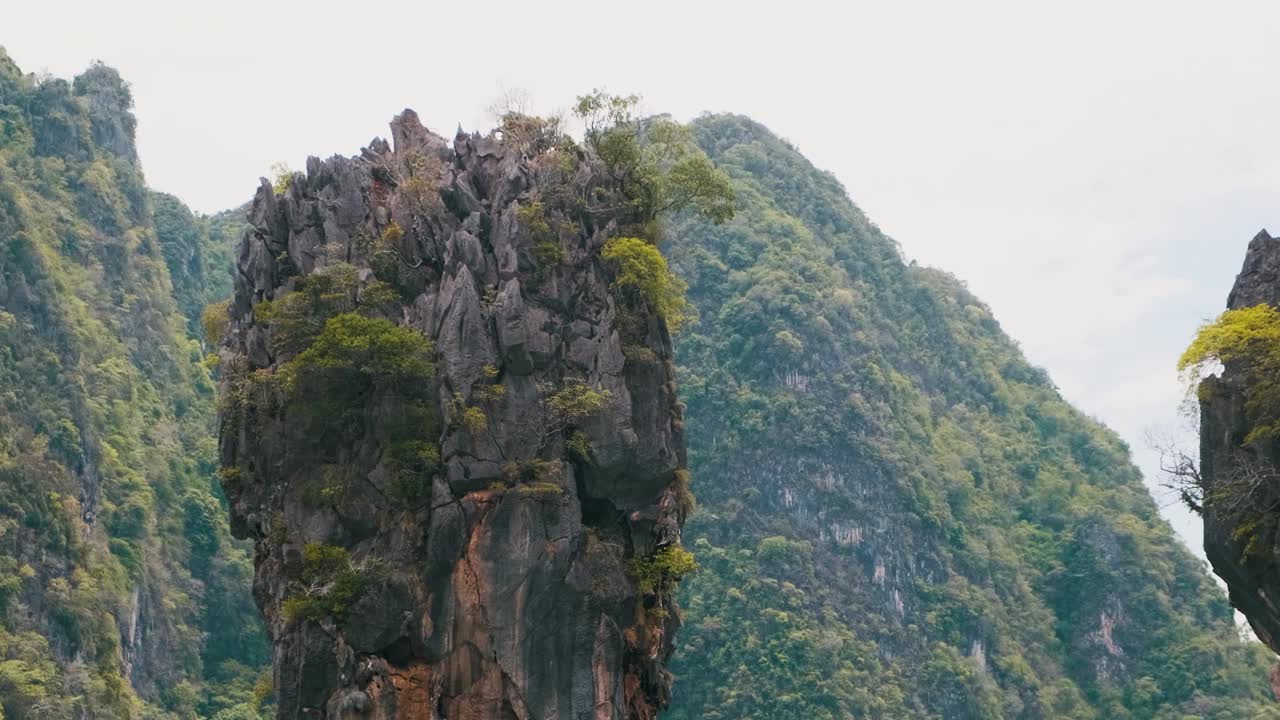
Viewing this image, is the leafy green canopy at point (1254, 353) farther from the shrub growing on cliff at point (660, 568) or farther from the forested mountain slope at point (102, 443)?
the forested mountain slope at point (102, 443)

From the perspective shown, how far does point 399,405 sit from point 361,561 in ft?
9.22

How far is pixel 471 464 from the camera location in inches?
1309

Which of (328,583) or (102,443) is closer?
(328,583)

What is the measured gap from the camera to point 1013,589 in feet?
324

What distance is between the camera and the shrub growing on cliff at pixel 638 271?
118ft

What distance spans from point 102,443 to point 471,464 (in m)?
48.2

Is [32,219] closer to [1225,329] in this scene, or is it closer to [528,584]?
[528,584]

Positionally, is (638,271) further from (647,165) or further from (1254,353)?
(1254,353)

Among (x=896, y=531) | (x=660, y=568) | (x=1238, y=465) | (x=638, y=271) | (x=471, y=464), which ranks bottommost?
(x=660, y=568)

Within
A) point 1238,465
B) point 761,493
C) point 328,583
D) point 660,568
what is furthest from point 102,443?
point 1238,465

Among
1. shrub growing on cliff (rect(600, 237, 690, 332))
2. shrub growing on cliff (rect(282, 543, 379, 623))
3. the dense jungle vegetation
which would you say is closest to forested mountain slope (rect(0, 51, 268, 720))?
the dense jungle vegetation

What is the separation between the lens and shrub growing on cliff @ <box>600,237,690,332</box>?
118ft

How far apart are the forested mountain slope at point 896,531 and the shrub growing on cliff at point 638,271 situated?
51.1 m

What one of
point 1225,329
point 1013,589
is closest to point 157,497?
point 1013,589
